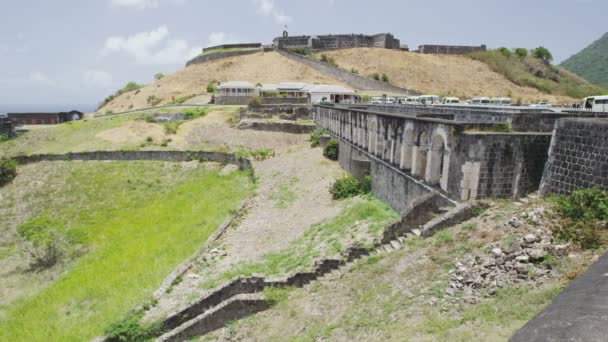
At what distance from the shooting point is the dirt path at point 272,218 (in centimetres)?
1425

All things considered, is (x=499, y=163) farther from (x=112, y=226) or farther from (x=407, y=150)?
(x=112, y=226)

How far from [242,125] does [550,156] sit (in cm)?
3392

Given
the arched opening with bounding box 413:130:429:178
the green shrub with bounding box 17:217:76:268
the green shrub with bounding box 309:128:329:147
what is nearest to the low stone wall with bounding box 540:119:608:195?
the arched opening with bounding box 413:130:429:178

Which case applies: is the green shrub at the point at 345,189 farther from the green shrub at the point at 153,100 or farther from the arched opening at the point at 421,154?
the green shrub at the point at 153,100

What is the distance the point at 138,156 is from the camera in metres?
36.3

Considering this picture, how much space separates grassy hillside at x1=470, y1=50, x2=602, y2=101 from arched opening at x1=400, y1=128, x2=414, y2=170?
60398 mm

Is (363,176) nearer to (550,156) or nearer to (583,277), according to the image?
(550,156)

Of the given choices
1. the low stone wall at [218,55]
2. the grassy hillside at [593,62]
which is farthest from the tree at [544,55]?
the low stone wall at [218,55]

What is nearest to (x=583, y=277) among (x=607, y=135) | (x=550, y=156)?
(x=607, y=135)

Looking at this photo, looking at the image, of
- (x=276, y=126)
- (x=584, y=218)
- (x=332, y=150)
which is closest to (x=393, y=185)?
(x=584, y=218)

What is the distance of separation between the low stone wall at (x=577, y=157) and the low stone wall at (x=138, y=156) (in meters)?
24.8

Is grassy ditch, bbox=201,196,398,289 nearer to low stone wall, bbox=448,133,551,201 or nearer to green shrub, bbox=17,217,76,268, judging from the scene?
low stone wall, bbox=448,133,551,201

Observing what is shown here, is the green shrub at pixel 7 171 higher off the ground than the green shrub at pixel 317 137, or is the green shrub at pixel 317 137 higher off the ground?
the green shrub at pixel 317 137

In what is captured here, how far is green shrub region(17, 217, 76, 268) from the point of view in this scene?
20.5m
